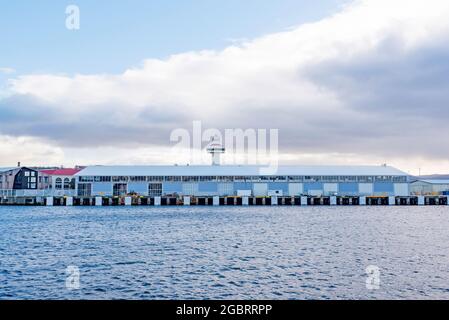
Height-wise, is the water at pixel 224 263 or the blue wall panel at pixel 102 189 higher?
the blue wall panel at pixel 102 189

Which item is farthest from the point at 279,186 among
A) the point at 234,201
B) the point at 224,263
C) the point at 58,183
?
the point at 224,263

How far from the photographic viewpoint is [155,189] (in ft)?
389

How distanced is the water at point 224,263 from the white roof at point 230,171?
64.3 m

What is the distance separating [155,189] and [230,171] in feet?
70.4

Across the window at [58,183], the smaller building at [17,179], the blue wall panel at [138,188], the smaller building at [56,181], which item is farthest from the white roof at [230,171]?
the smaller building at [17,179]

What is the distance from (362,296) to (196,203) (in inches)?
3712

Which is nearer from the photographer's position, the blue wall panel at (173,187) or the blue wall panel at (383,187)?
the blue wall panel at (173,187)

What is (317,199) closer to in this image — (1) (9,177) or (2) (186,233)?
(2) (186,233)

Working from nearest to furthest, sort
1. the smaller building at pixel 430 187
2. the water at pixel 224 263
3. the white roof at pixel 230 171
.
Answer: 1. the water at pixel 224 263
2. the white roof at pixel 230 171
3. the smaller building at pixel 430 187

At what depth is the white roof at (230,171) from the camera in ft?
390

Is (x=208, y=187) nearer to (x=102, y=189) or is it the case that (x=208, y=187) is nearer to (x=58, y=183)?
(x=102, y=189)

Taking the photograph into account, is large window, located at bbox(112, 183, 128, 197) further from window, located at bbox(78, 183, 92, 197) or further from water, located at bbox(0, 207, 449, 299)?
water, located at bbox(0, 207, 449, 299)

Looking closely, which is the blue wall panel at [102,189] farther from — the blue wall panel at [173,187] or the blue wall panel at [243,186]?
the blue wall panel at [243,186]

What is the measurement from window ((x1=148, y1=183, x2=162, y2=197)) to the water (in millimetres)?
64007
